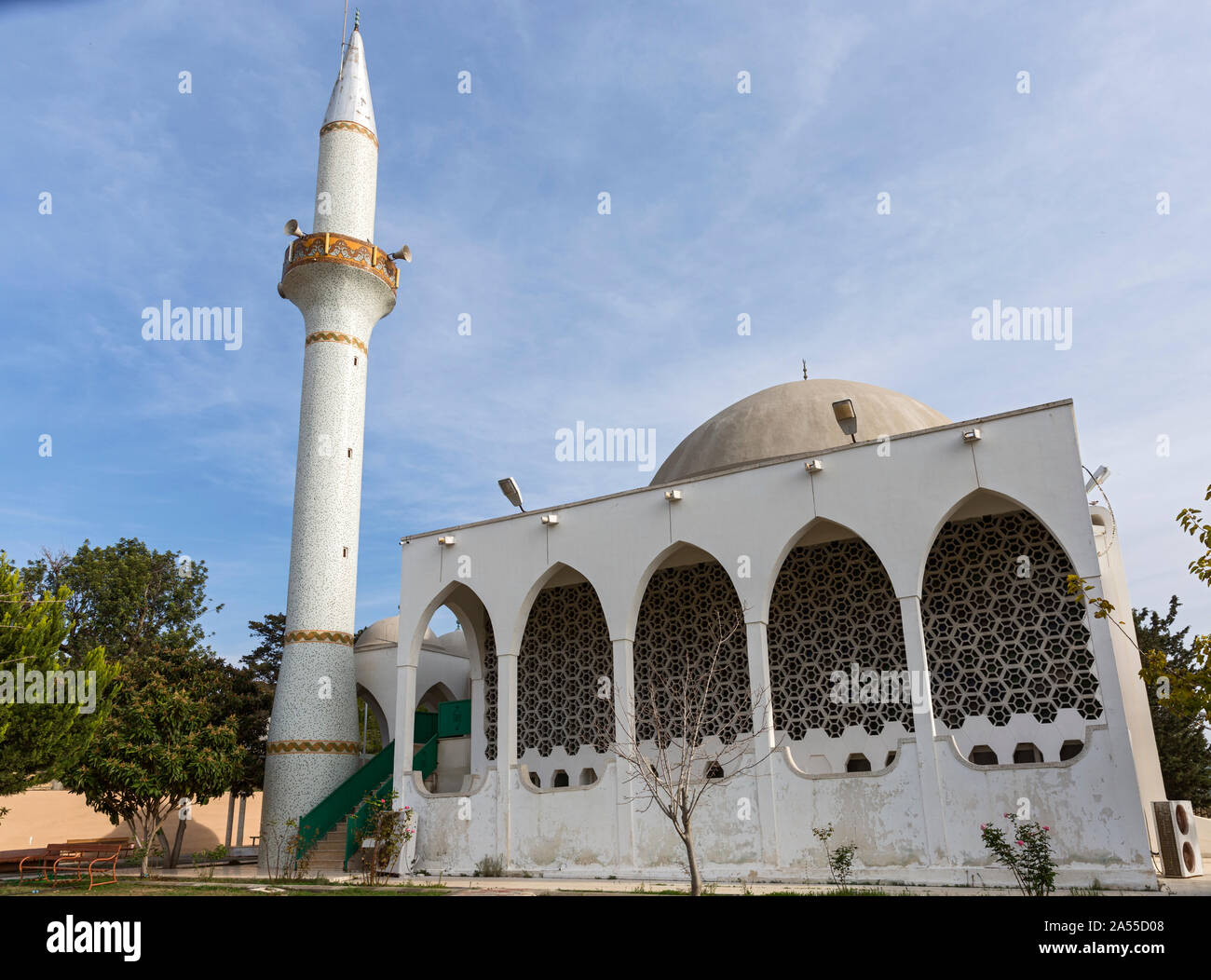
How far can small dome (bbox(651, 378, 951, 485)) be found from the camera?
14.3m

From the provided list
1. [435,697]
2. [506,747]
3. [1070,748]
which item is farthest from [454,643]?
[1070,748]

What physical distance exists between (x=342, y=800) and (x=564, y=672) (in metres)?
3.97

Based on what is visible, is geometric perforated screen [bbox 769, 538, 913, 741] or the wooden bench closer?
the wooden bench

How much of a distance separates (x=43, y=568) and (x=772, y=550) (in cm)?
1917

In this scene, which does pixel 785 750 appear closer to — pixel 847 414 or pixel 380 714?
pixel 847 414

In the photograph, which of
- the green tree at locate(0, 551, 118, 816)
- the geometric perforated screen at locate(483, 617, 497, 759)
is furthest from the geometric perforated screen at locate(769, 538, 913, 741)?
the green tree at locate(0, 551, 118, 816)

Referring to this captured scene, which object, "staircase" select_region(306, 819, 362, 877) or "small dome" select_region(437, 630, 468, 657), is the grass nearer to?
"staircase" select_region(306, 819, 362, 877)

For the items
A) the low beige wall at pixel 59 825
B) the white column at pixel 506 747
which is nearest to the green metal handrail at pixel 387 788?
the white column at pixel 506 747

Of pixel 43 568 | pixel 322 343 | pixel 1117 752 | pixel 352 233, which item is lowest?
pixel 1117 752

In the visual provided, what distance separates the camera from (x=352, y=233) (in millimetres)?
16922

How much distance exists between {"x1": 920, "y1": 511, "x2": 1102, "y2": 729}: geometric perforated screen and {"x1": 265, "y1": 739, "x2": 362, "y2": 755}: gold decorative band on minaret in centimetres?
896

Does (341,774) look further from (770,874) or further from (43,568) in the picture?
(43,568)
